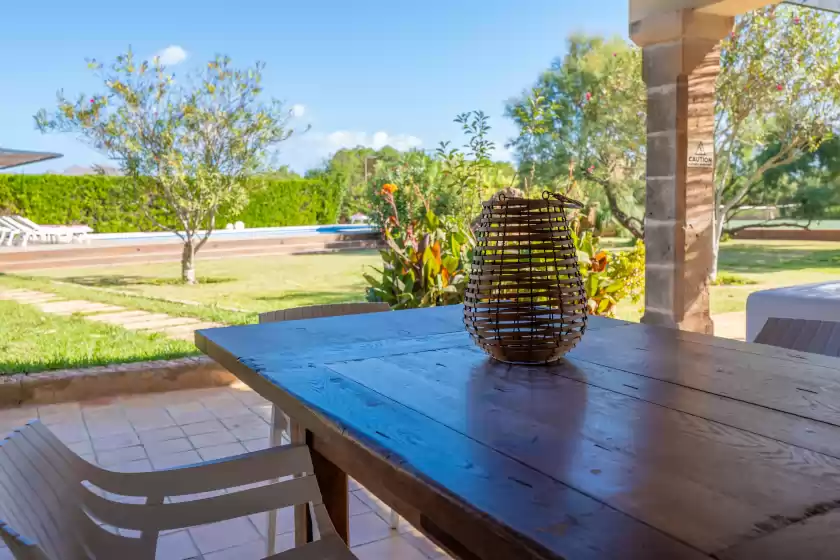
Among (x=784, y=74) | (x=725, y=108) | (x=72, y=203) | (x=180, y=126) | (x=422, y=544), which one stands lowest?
(x=422, y=544)

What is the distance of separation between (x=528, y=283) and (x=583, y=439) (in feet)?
1.52

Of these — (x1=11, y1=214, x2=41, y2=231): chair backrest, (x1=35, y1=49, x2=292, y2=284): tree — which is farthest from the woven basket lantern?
(x1=11, y1=214, x2=41, y2=231): chair backrest

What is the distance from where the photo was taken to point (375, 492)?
3.43 ft

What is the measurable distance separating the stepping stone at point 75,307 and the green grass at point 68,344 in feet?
1.16

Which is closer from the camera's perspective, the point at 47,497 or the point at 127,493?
the point at 47,497

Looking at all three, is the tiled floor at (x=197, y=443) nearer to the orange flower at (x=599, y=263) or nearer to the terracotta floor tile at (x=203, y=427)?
the terracotta floor tile at (x=203, y=427)

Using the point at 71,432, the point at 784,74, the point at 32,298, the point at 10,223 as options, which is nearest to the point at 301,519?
the point at 71,432

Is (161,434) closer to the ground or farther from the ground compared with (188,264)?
closer to the ground

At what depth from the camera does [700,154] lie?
11.8 ft

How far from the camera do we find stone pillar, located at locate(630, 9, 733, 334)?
11.5 feet

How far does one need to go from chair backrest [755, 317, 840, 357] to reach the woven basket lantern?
2.60 feet

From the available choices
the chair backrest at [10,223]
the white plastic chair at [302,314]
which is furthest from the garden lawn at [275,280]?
the white plastic chair at [302,314]

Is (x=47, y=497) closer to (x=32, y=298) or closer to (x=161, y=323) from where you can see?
(x=161, y=323)

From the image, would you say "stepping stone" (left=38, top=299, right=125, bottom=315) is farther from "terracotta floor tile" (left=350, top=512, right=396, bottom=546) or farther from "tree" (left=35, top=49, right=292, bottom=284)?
"terracotta floor tile" (left=350, top=512, right=396, bottom=546)
